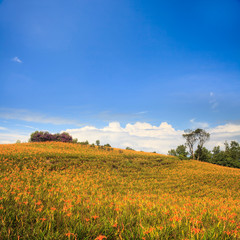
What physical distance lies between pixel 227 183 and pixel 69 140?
30.3 meters

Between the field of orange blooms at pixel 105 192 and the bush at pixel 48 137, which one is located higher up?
the bush at pixel 48 137

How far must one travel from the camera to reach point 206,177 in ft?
61.1

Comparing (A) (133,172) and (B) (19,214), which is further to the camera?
(A) (133,172)

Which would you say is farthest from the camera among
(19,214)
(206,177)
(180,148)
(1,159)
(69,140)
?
(180,148)

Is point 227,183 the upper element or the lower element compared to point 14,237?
lower

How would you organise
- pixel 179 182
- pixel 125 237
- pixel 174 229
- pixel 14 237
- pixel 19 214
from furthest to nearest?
pixel 179 182 < pixel 19 214 < pixel 174 229 < pixel 125 237 < pixel 14 237

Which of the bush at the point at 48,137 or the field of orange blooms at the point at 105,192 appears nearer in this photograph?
the field of orange blooms at the point at 105,192

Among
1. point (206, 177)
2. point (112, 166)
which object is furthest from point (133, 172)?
point (206, 177)

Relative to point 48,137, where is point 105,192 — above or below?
below

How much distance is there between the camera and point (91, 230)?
2.65 m

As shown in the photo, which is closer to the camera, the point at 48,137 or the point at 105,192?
the point at 105,192

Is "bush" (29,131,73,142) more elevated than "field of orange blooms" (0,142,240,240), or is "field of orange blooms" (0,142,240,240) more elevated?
"bush" (29,131,73,142)

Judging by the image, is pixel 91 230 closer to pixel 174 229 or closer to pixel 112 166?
pixel 174 229

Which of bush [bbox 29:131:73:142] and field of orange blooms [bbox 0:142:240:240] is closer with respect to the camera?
field of orange blooms [bbox 0:142:240:240]
